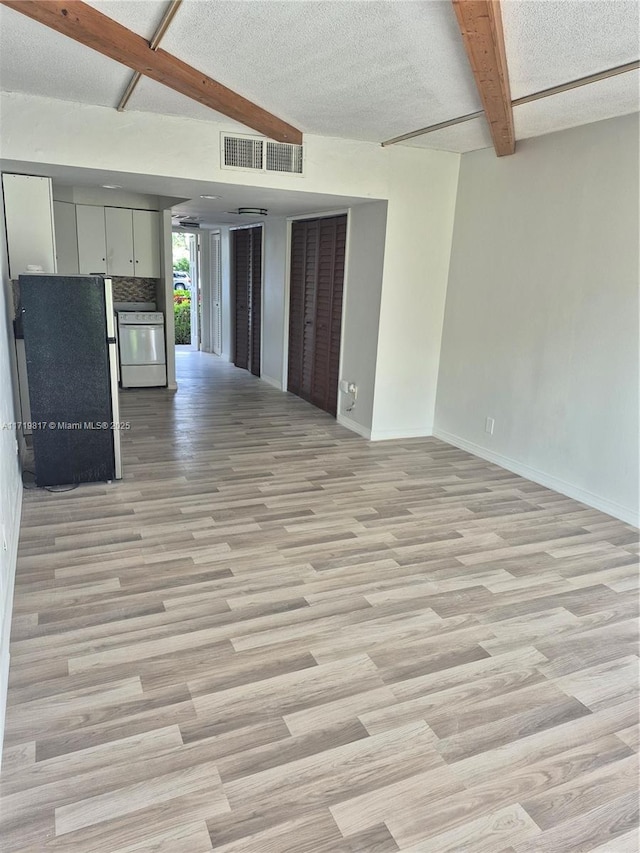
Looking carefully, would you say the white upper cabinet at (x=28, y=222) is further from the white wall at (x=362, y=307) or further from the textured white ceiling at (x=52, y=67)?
the white wall at (x=362, y=307)

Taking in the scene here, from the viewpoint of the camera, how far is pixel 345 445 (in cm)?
530

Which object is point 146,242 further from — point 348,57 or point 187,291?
point 348,57

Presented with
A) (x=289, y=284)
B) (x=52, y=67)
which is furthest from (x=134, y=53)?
(x=289, y=284)

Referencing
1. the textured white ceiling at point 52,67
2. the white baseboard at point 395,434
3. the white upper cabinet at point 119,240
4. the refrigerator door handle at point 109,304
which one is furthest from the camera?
the white upper cabinet at point 119,240

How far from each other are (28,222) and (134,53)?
206cm

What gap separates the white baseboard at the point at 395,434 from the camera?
5523 millimetres

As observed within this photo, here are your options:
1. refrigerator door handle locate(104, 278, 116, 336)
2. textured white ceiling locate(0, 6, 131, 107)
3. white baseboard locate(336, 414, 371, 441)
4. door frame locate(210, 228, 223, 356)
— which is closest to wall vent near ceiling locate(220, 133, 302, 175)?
textured white ceiling locate(0, 6, 131, 107)

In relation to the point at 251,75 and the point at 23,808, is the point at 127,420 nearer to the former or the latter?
the point at 251,75

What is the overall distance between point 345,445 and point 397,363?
0.95 meters

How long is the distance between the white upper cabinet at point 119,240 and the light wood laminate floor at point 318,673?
4.01m

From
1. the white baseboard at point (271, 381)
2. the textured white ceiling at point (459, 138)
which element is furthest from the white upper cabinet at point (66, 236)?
the textured white ceiling at point (459, 138)

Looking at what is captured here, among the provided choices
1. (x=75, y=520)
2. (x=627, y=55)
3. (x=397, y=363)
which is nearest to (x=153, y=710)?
(x=75, y=520)

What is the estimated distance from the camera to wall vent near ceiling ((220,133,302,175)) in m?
4.18

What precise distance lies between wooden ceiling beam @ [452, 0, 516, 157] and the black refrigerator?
8.48 ft
